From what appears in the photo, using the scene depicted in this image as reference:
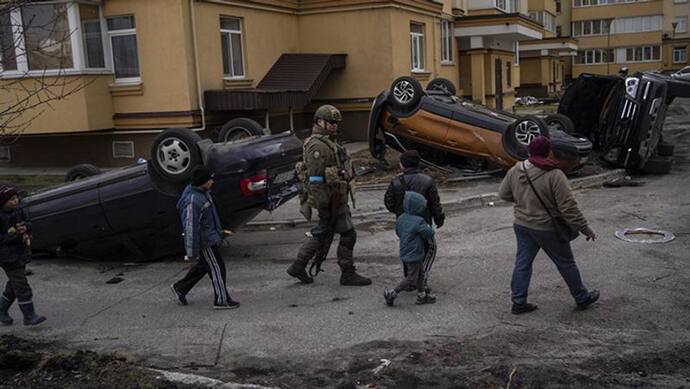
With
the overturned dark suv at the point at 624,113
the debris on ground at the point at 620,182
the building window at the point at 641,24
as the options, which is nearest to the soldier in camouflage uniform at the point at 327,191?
the debris on ground at the point at 620,182

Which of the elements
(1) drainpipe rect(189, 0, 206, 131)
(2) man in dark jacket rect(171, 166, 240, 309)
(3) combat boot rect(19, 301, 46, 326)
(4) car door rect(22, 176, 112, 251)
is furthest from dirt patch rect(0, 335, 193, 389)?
(1) drainpipe rect(189, 0, 206, 131)

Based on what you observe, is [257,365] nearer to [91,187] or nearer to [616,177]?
[91,187]

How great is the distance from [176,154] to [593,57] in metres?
65.8

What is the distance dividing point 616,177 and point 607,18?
193ft

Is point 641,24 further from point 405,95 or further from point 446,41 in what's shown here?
point 405,95

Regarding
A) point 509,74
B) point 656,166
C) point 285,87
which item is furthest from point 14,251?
point 509,74

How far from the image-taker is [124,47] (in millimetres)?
15711

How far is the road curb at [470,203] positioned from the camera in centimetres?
1036

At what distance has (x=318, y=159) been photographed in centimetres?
664

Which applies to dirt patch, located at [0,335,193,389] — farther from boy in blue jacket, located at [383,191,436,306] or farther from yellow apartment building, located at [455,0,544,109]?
yellow apartment building, located at [455,0,544,109]

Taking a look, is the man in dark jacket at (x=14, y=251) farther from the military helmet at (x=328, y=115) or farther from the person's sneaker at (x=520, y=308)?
the person's sneaker at (x=520, y=308)

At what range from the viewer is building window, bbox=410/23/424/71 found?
71.5ft

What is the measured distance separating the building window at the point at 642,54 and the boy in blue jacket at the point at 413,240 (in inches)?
2593

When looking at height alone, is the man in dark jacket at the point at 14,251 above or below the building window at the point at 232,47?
below
